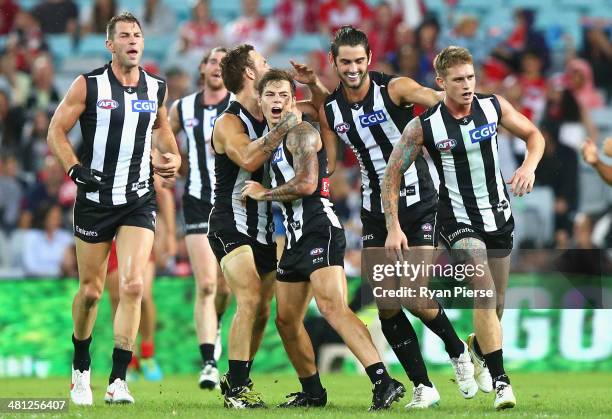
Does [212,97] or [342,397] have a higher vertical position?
[212,97]

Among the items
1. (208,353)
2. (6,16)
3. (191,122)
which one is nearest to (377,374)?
(208,353)

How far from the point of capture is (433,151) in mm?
8469

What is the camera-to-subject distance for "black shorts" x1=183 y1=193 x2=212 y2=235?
1141 centimetres

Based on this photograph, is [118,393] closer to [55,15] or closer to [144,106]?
[144,106]

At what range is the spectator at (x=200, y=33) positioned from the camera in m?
18.3

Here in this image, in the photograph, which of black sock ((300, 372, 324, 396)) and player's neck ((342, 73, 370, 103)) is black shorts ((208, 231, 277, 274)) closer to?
black sock ((300, 372, 324, 396))

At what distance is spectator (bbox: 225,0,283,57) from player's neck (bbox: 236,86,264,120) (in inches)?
376

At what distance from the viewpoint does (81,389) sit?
8977 millimetres

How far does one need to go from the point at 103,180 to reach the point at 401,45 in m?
9.13

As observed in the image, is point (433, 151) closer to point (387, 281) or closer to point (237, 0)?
point (387, 281)

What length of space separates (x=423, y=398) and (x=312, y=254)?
1328 millimetres

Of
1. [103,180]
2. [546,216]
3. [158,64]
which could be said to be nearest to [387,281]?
[103,180]

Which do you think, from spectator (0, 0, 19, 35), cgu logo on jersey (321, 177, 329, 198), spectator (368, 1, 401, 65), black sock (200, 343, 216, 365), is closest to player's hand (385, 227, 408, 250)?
cgu logo on jersey (321, 177, 329, 198)

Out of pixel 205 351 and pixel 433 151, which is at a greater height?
pixel 433 151
